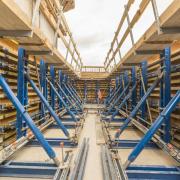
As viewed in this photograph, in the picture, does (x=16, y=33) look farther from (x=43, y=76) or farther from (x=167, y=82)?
(x=43, y=76)

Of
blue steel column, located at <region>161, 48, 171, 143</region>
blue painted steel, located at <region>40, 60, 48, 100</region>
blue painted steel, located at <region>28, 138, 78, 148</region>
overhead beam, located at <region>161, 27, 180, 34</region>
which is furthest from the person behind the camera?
blue painted steel, located at <region>40, 60, 48, 100</region>

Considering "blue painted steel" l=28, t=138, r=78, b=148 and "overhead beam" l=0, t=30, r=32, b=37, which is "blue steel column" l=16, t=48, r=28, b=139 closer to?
"blue painted steel" l=28, t=138, r=78, b=148

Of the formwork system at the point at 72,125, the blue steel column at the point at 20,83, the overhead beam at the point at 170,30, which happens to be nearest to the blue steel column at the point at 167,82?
the formwork system at the point at 72,125

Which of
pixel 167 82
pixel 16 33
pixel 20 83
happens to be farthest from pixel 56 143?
pixel 167 82

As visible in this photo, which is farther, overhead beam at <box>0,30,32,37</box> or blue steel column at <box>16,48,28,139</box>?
blue steel column at <box>16,48,28,139</box>

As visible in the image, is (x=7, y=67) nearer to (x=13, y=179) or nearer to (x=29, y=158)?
(x=29, y=158)

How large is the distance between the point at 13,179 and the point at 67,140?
1.47 metres

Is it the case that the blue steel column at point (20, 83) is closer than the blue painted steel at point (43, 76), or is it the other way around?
the blue steel column at point (20, 83)

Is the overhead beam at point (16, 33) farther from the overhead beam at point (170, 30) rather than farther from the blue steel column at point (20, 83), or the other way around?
the overhead beam at point (170, 30)

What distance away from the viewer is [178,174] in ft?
7.31

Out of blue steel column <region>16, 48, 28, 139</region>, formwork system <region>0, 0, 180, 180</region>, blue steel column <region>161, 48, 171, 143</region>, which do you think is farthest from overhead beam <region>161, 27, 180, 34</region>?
blue steel column <region>16, 48, 28, 139</region>

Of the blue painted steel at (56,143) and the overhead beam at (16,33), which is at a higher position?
the overhead beam at (16,33)

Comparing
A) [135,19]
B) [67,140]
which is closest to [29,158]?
[67,140]

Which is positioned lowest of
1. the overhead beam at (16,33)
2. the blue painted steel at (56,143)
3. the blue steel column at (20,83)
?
the blue painted steel at (56,143)
